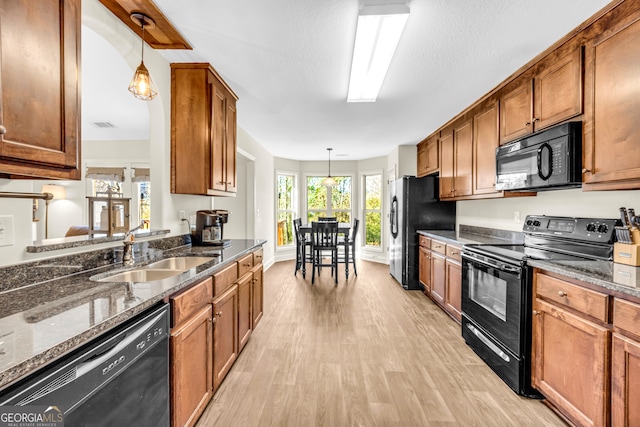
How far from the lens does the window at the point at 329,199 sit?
7.36 m

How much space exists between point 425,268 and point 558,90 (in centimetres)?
260

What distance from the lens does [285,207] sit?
716cm

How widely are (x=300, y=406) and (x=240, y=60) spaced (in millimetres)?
2500

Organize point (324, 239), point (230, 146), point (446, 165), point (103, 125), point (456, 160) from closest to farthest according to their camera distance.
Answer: point (230, 146) → point (456, 160) → point (446, 165) → point (103, 125) → point (324, 239)

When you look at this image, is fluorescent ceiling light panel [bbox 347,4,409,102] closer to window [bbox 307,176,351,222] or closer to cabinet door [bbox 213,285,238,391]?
cabinet door [bbox 213,285,238,391]

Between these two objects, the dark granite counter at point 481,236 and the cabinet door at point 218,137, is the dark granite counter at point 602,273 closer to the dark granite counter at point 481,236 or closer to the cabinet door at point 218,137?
the dark granite counter at point 481,236

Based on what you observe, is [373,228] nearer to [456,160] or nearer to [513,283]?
[456,160]

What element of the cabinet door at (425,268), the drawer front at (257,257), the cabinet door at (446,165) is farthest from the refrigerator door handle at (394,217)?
the drawer front at (257,257)

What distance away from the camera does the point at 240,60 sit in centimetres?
241

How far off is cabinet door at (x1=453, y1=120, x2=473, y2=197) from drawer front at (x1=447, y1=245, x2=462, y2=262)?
2.27 feet

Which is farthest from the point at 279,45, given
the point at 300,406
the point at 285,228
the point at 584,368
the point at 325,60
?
the point at 285,228

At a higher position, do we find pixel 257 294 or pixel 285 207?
pixel 285 207

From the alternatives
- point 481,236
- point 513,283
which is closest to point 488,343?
point 513,283

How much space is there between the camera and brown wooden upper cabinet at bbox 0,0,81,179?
3.27 ft
